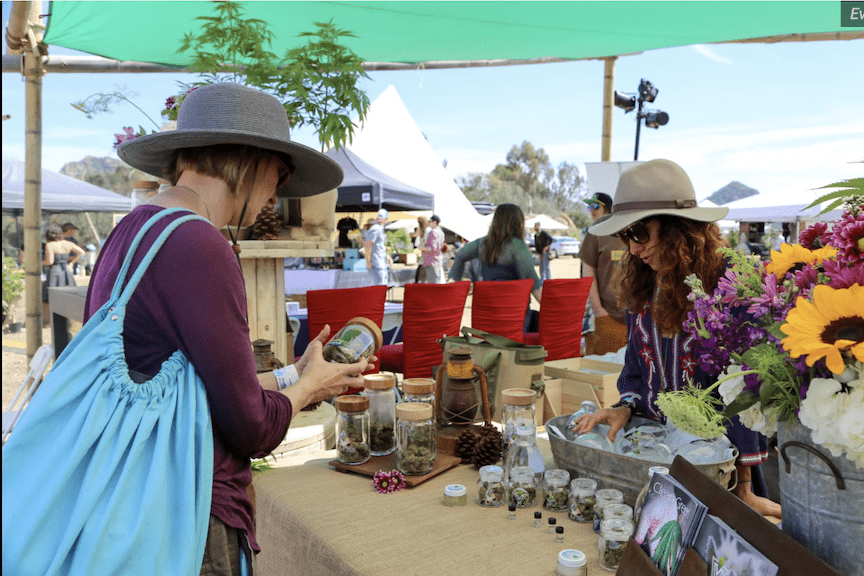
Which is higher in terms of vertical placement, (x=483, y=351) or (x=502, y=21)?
(x=502, y=21)

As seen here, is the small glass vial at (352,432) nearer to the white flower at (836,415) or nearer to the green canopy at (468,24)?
the white flower at (836,415)

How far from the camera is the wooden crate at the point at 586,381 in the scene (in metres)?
3.27

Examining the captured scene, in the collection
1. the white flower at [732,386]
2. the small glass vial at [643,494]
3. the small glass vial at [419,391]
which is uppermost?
the white flower at [732,386]

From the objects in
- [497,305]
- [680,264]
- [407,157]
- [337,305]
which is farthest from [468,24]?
[407,157]

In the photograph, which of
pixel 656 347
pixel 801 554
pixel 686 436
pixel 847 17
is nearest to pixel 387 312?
pixel 656 347

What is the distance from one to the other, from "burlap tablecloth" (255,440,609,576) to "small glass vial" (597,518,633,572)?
0.07ft

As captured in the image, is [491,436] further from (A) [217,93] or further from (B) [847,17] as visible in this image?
(B) [847,17]

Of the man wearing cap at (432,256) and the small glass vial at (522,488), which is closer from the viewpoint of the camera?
the small glass vial at (522,488)

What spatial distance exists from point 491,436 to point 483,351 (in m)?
1.29

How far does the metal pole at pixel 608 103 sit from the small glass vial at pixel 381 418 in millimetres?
4690

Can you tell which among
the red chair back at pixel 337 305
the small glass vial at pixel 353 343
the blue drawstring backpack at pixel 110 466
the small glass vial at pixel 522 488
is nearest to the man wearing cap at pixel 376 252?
the red chair back at pixel 337 305

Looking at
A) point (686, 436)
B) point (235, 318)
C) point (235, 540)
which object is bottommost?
point (235, 540)

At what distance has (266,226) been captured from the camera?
294 centimetres

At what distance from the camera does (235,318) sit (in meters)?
1.03
